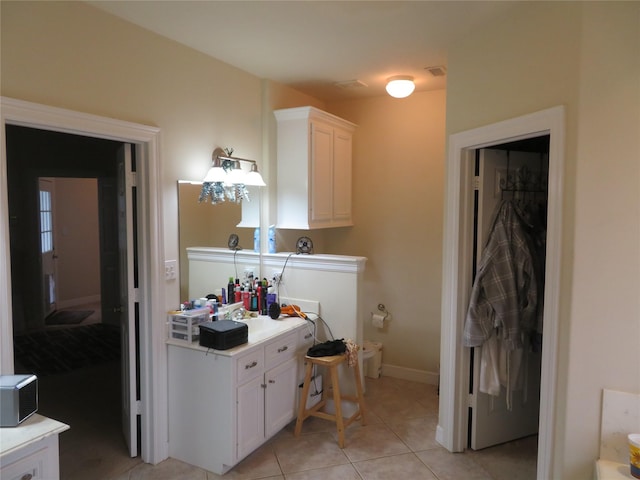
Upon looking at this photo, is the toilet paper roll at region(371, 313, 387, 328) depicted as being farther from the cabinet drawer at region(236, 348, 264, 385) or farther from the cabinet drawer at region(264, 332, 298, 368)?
the cabinet drawer at region(236, 348, 264, 385)

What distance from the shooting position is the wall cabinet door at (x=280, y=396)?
114 inches

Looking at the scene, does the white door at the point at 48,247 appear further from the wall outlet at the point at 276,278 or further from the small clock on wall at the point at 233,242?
the wall outlet at the point at 276,278

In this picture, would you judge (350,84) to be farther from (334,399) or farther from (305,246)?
(334,399)

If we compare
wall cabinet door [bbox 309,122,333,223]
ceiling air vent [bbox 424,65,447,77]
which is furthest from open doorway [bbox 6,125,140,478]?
ceiling air vent [bbox 424,65,447,77]

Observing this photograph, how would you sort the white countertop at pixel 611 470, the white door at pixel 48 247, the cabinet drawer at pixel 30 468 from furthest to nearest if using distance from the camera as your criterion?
the white door at pixel 48 247 < the white countertop at pixel 611 470 < the cabinet drawer at pixel 30 468

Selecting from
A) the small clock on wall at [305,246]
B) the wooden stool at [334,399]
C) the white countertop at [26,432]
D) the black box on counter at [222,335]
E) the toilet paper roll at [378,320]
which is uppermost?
the small clock on wall at [305,246]

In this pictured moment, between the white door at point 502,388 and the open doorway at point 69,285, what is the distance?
7.70ft

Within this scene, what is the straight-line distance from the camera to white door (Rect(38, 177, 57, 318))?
20.9ft

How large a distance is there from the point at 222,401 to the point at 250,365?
0.27 m

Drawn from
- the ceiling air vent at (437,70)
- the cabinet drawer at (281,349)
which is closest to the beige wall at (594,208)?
the ceiling air vent at (437,70)

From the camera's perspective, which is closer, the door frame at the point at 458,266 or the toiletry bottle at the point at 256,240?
the door frame at the point at 458,266

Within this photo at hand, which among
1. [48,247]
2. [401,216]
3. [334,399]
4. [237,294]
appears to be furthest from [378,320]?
[48,247]

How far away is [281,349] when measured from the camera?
9.92 feet

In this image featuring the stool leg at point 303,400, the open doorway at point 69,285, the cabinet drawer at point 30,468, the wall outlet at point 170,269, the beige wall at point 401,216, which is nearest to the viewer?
the cabinet drawer at point 30,468
